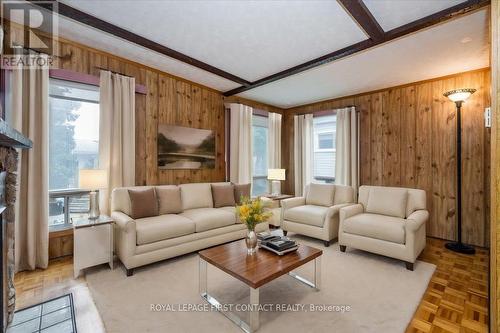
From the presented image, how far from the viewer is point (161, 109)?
12.4ft

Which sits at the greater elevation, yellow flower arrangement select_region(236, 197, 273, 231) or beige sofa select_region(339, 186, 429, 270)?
yellow flower arrangement select_region(236, 197, 273, 231)

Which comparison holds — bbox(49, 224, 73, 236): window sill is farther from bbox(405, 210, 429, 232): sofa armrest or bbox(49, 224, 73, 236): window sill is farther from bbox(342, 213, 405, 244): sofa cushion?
bbox(405, 210, 429, 232): sofa armrest

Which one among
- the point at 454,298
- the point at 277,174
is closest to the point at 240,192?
the point at 277,174

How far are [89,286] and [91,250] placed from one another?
397 mm

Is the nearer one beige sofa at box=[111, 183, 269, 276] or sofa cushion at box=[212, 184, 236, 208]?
beige sofa at box=[111, 183, 269, 276]

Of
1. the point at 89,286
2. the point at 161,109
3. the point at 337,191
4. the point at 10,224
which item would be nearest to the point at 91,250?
the point at 89,286

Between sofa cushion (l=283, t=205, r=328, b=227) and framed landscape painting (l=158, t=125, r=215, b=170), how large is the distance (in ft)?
5.53

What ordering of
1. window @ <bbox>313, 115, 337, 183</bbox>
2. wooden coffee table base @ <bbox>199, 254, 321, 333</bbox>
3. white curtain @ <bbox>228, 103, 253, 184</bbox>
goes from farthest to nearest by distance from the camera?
window @ <bbox>313, 115, 337, 183</bbox>, white curtain @ <bbox>228, 103, 253, 184</bbox>, wooden coffee table base @ <bbox>199, 254, 321, 333</bbox>

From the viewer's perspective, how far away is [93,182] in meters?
2.69

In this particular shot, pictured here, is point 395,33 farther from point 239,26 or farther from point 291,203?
point 291,203

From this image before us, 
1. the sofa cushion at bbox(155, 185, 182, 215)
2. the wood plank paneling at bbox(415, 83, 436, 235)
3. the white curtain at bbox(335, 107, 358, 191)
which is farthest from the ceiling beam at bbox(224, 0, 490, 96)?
the sofa cushion at bbox(155, 185, 182, 215)

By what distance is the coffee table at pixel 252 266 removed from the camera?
172cm

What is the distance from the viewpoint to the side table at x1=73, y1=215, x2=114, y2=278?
2.48m

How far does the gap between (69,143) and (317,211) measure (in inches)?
139
